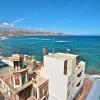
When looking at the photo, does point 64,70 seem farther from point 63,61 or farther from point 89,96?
point 89,96

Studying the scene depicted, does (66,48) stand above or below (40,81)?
below

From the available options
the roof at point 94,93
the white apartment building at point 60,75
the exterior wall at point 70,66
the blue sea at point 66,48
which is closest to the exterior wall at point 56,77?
the white apartment building at point 60,75

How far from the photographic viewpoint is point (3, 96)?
20516mm

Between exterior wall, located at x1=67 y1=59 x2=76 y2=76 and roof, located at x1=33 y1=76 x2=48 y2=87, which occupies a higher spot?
exterior wall, located at x1=67 y1=59 x2=76 y2=76

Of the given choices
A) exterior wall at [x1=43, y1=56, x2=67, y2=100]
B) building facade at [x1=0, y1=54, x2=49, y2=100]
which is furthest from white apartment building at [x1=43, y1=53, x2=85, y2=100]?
building facade at [x1=0, y1=54, x2=49, y2=100]

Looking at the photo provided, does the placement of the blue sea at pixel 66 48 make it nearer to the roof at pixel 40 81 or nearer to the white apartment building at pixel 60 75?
the white apartment building at pixel 60 75

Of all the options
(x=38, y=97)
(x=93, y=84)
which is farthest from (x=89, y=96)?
(x=38, y=97)

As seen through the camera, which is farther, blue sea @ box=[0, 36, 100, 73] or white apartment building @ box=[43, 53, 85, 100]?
blue sea @ box=[0, 36, 100, 73]

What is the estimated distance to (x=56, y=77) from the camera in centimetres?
1952

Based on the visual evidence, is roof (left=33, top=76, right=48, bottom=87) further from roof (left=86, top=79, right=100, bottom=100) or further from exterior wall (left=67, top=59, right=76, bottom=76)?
roof (left=86, top=79, right=100, bottom=100)

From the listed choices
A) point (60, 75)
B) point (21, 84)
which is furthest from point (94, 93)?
point (21, 84)

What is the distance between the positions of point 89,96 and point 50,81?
860 cm

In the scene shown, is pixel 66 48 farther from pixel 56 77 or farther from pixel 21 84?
pixel 21 84

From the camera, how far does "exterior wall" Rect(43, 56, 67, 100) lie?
733 inches
